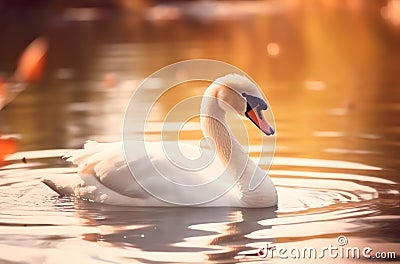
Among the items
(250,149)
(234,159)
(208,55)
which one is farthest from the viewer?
(208,55)

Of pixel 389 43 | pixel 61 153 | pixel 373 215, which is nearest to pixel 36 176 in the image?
pixel 61 153

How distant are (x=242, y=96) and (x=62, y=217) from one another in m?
1.51

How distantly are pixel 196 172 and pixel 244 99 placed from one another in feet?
2.09

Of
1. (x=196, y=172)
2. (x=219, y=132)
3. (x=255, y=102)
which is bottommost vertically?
(x=196, y=172)

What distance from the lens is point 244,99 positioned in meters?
7.73

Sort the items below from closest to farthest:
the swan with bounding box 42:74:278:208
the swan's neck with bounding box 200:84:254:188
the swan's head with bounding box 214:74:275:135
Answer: the swan with bounding box 42:74:278:208
the swan's head with bounding box 214:74:275:135
the swan's neck with bounding box 200:84:254:188

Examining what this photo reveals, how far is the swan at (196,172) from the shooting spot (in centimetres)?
748

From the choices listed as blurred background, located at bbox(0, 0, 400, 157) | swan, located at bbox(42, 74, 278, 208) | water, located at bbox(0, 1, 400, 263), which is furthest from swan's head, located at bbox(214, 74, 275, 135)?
blurred background, located at bbox(0, 0, 400, 157)

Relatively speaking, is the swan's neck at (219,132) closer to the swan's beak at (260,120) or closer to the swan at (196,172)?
the swan at (196,172)

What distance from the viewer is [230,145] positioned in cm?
793

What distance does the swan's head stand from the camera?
7699 mm

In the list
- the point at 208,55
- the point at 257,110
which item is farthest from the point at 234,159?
the point at 208,55

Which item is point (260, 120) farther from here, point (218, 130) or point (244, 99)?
point (218, 130)

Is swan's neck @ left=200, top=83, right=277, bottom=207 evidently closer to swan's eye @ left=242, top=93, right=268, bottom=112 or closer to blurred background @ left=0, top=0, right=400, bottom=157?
swan's eye @ left=242, top=93, right=268, bottom=112
